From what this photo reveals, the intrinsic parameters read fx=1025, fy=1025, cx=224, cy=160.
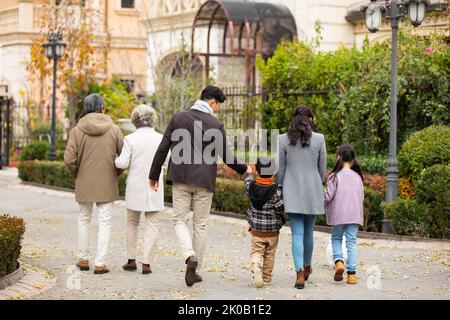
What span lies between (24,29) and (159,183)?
2584 cm

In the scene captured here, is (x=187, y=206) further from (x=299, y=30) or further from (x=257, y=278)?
(x=299, y=30)

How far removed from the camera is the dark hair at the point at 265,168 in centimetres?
984

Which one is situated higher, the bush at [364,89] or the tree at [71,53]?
the tree at [71,53]

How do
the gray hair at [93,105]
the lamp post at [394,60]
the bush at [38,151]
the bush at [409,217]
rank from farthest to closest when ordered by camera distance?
the bush at [38,151] → the lamp post at [394,60] → the bush at [409,217] → the gray hair at [93,105]

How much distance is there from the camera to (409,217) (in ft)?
46.1

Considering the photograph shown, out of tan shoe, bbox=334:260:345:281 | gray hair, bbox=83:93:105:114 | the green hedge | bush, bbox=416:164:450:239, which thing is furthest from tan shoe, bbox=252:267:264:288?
the green hedge

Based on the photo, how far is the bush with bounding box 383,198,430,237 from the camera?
45.7 ft

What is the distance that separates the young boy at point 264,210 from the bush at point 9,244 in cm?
225

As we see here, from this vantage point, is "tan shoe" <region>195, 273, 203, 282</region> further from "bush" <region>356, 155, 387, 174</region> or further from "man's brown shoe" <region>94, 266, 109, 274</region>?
"bush" <region>356, 155, 387, 174</region>

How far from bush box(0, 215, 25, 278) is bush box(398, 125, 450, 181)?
6.80 meters

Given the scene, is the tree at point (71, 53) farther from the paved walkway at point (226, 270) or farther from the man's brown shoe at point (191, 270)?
the man's brown shoe at point (191, 270)

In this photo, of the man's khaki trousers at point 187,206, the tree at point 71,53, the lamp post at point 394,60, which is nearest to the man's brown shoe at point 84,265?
the man's khaki trousers at point 187,206

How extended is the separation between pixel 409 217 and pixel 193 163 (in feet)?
16.6

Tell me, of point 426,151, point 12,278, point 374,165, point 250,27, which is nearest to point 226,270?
point 12,278
